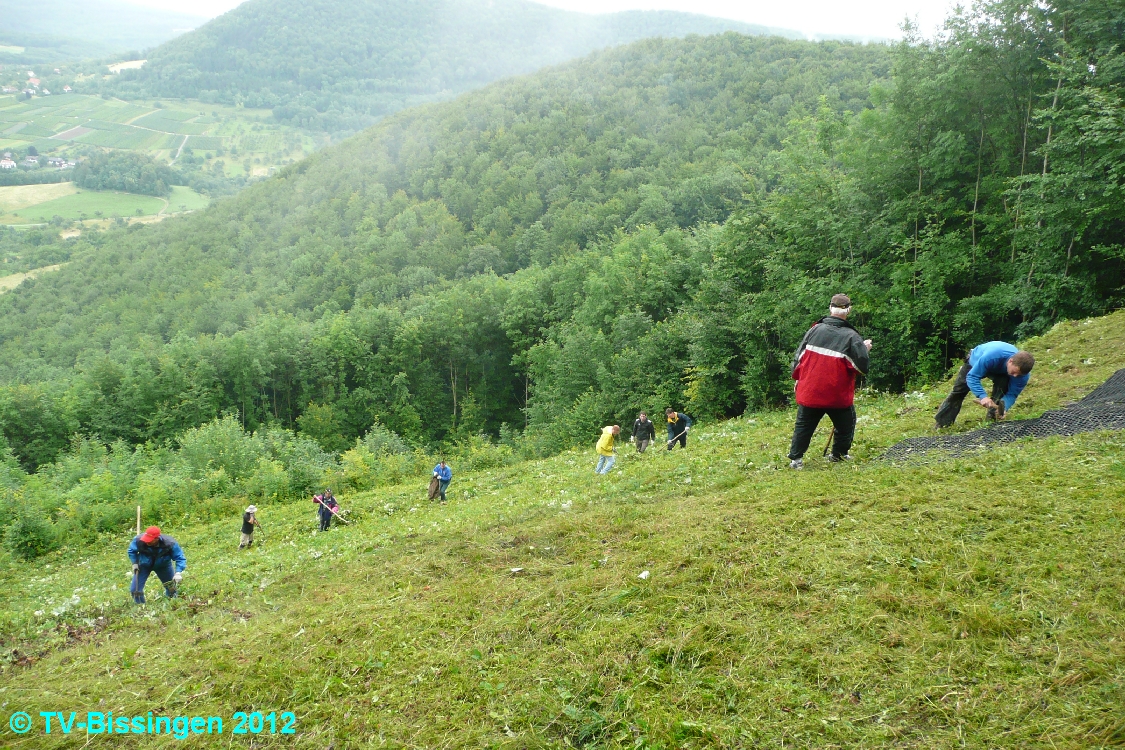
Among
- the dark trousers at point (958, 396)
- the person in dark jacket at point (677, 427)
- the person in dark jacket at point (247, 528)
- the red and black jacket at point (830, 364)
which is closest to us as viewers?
the red and black jacket at point (830, 364)

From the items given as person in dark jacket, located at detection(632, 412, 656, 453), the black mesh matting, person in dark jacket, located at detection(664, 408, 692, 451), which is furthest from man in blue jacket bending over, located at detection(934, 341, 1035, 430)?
person in dark jacket, located at detection(632, 412, 656, 453)

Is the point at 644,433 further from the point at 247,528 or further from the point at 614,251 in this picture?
the point at 614,251

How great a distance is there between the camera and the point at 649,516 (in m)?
9.57

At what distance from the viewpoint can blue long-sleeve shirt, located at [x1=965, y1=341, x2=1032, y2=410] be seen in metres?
10.2

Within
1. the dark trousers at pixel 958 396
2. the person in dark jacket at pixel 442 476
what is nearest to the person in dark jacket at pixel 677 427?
the person in dark jacket at pixel 442 476

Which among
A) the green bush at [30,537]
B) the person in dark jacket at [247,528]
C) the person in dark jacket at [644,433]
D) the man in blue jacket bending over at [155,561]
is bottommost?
the green bush at [30,537]

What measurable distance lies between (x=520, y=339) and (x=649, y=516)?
65.0 m

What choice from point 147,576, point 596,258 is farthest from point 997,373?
point 596,258

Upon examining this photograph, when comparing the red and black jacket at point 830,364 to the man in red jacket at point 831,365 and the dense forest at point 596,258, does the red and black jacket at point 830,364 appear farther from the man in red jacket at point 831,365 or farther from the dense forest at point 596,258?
the dense forest at point 596,258

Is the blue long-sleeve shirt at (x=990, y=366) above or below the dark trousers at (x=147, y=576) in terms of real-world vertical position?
above

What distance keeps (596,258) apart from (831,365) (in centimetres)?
6570

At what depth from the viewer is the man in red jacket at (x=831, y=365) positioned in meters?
9.06

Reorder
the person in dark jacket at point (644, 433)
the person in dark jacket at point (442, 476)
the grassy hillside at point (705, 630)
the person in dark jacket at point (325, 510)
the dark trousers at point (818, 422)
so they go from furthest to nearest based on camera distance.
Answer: the person in dark jacket at point (442, 476) → the person in dark jacket at point (644, 433) → the person in dark jacket at point (325, 510) → the dark trousers at point (818, 422) → the grassy hillside at point (705, 630)

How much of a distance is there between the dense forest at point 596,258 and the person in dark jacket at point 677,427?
24.5 ft
